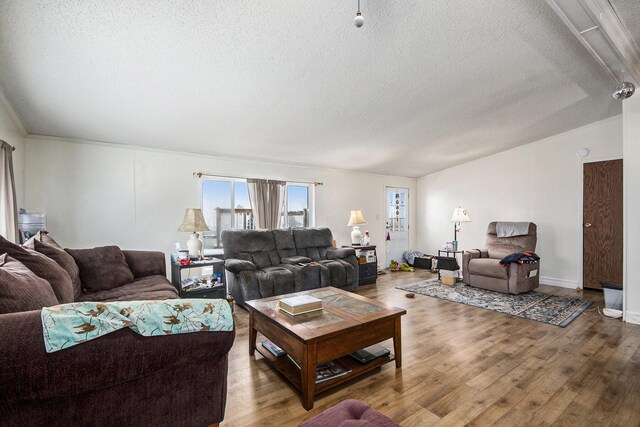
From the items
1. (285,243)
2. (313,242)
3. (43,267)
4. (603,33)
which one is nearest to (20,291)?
(43,267)

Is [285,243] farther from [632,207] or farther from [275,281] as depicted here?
[632,207]

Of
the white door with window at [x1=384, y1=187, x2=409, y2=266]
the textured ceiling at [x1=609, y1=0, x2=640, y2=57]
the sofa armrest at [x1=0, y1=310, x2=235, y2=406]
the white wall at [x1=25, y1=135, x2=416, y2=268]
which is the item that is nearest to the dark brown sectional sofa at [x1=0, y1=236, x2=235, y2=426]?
the sofa armrest at [x1=0, y1=310, x2=235, y2=406]

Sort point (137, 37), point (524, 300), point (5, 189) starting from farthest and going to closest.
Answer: point (524, 300)
point (5, 189)
point (137, 37)

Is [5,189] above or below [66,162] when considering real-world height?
below

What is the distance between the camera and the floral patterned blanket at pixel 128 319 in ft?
3.18

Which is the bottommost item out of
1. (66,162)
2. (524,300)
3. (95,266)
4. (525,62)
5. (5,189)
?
(524,300)

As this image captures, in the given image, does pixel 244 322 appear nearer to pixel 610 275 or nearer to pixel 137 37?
pixel 137 37

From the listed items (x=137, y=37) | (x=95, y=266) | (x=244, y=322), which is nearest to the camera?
(x=137, y=37)

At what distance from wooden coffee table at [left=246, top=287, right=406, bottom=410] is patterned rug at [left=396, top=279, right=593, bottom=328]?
2136 mm

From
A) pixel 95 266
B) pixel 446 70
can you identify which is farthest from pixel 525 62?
pixel 95 266

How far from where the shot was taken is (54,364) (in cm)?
94

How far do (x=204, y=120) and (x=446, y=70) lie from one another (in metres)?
2.59

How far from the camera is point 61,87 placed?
250 cm

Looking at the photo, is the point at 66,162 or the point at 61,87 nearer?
the point at 61,87
